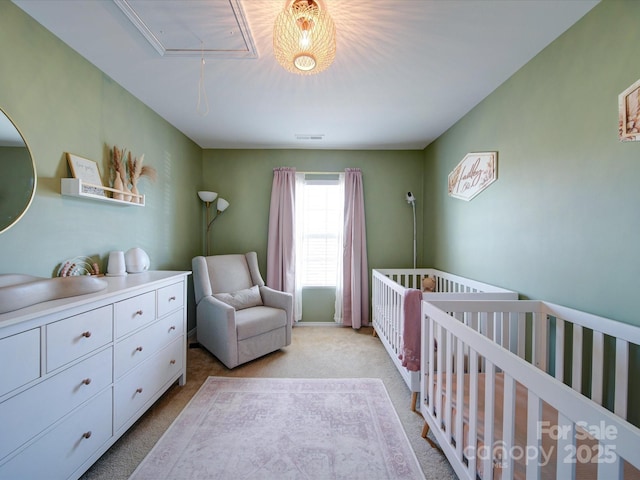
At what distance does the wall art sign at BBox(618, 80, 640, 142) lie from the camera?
1.11 metres

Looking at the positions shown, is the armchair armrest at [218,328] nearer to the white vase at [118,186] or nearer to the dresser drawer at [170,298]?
the dresser drawer at [170,298]

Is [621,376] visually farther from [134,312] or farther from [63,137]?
[63,137]

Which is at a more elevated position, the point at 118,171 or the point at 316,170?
the point at 316,170

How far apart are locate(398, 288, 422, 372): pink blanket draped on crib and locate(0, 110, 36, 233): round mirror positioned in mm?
2243

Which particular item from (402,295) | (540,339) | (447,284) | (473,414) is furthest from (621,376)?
(447,284)

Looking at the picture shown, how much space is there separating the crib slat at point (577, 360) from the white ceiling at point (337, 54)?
160 cm

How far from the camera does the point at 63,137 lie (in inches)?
60.6

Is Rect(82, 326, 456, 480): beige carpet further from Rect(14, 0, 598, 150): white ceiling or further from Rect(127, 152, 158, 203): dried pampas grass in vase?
Rect(14, 0, 598, 150): white ceiling

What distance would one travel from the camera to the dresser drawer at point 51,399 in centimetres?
94

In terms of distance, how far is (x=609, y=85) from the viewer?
122 cm

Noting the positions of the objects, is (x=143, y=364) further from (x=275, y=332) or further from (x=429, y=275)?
(x=429, y=275)

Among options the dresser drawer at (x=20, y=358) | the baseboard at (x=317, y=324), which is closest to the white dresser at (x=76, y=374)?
the dresser drawer at (x=20, y=358)

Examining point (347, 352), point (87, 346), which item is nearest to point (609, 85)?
point (347, 352)

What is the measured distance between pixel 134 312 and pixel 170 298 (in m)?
0.37
